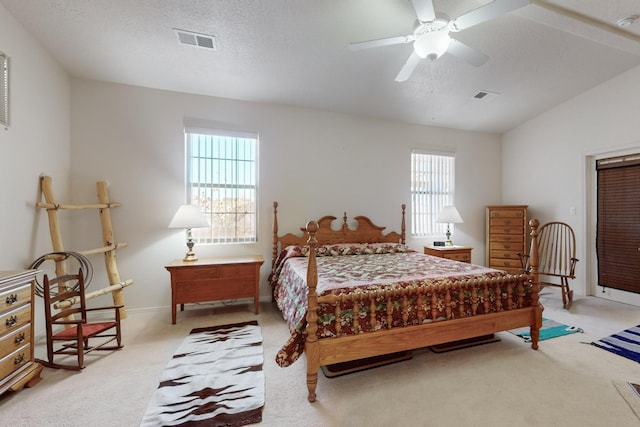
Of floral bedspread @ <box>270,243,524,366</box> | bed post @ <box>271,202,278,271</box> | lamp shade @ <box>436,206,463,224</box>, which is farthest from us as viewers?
lamp shade @ <box>436,206,463,224</box>

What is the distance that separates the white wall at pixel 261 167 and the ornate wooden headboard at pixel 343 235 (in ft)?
0.41

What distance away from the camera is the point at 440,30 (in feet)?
6.63

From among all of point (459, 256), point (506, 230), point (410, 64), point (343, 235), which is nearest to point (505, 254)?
point (506, 230)

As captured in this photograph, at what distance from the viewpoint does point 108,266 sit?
3037 millimetres

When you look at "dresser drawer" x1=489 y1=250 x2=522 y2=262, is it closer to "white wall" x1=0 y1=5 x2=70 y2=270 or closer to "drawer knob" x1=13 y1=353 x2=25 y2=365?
"drawer knob" x1=13 y1=353 x2=25 y2=365

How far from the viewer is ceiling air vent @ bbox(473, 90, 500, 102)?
12.2 feet

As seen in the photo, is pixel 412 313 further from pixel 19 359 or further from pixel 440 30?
pixel 19 359

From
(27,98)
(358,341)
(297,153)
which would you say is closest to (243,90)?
(297,153)

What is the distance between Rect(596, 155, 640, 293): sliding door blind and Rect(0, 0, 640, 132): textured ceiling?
1300 mm

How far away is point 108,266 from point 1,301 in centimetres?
143

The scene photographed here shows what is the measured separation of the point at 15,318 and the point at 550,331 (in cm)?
466

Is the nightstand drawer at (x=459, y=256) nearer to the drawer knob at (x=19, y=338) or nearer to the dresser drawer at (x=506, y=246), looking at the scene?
the dresser drawer at (x=506, y=246)

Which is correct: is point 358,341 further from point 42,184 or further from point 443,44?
point 42,184

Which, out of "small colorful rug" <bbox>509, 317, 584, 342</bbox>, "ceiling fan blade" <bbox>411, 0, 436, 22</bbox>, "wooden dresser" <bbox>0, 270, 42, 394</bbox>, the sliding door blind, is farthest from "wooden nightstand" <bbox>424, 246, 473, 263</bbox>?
"wooden dresser" <bbox>0, 270, 42, 394</bbox>
